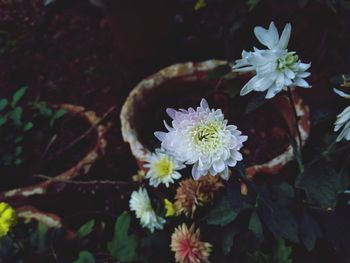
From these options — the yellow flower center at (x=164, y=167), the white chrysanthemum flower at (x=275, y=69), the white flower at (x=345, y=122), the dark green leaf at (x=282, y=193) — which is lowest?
the dark green leaf at (x=282, y=193)

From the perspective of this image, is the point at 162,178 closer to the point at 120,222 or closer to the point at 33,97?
the point at 120,222

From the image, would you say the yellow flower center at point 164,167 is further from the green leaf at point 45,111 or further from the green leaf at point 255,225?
the green leaf at point 45,111

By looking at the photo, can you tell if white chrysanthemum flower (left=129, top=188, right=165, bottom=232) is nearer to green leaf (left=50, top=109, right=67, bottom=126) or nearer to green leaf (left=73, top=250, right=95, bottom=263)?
green leaf (left=73, top=250, right=95, bottom=263)

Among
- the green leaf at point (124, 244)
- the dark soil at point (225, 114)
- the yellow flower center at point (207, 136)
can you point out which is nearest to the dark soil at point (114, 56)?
the dark soil at point (225, 114)

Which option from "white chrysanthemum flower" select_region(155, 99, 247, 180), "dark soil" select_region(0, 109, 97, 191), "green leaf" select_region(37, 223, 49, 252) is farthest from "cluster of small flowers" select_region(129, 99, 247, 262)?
"dark soil" select_region(0, 109, 97, 191)

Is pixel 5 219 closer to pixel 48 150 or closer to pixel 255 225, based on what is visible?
pixel 255 225

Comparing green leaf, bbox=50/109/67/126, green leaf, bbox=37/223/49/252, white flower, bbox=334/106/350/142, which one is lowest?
green leaf, bbox=37/223/49/252
